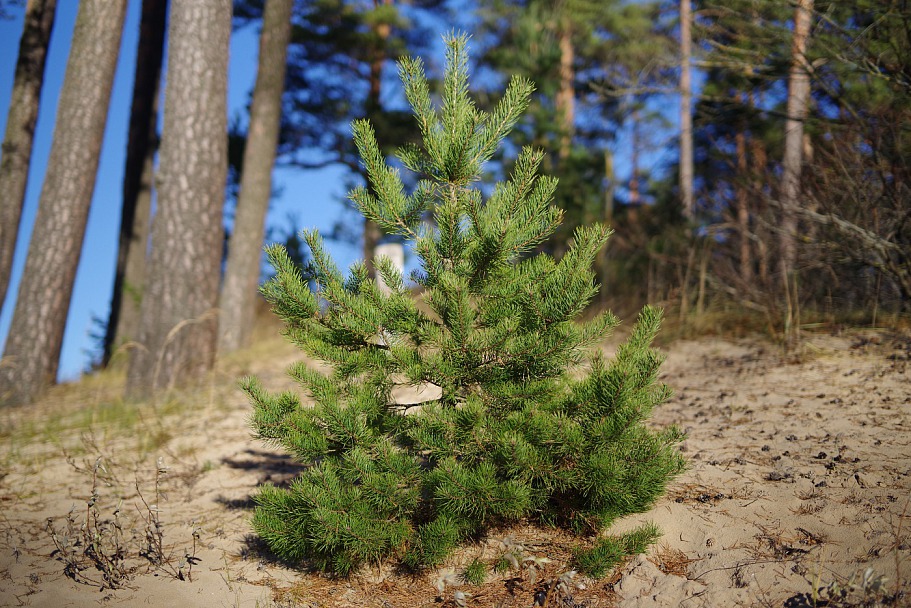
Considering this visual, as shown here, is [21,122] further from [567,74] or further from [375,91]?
[567,74]

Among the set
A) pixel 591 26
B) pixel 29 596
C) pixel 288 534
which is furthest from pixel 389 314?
pixel 591 26

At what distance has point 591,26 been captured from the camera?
16.3m

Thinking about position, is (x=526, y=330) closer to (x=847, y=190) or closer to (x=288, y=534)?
(x=288, y=534)

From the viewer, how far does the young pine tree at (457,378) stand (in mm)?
2744

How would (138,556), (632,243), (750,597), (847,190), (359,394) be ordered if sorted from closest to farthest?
(750,597) → (359,394) → (138,556) → (847,190) → (632,243)

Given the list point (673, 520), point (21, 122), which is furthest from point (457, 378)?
point (21, 122)

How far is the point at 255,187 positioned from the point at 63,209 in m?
2.55

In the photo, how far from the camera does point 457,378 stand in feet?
9.61

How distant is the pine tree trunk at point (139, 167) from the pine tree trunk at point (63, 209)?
7.88 feet

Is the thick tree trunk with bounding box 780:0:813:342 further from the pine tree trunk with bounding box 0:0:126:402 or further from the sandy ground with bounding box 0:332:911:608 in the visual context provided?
the pine tree trunk with bounding box 0:0:126:402

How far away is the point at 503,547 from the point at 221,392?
433 cm

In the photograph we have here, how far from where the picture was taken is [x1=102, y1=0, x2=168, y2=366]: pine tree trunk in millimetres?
10195

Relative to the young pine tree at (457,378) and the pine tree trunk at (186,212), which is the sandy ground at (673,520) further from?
the pine tree trunk at (186,212)

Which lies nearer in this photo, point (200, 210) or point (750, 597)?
point (750, 597)
